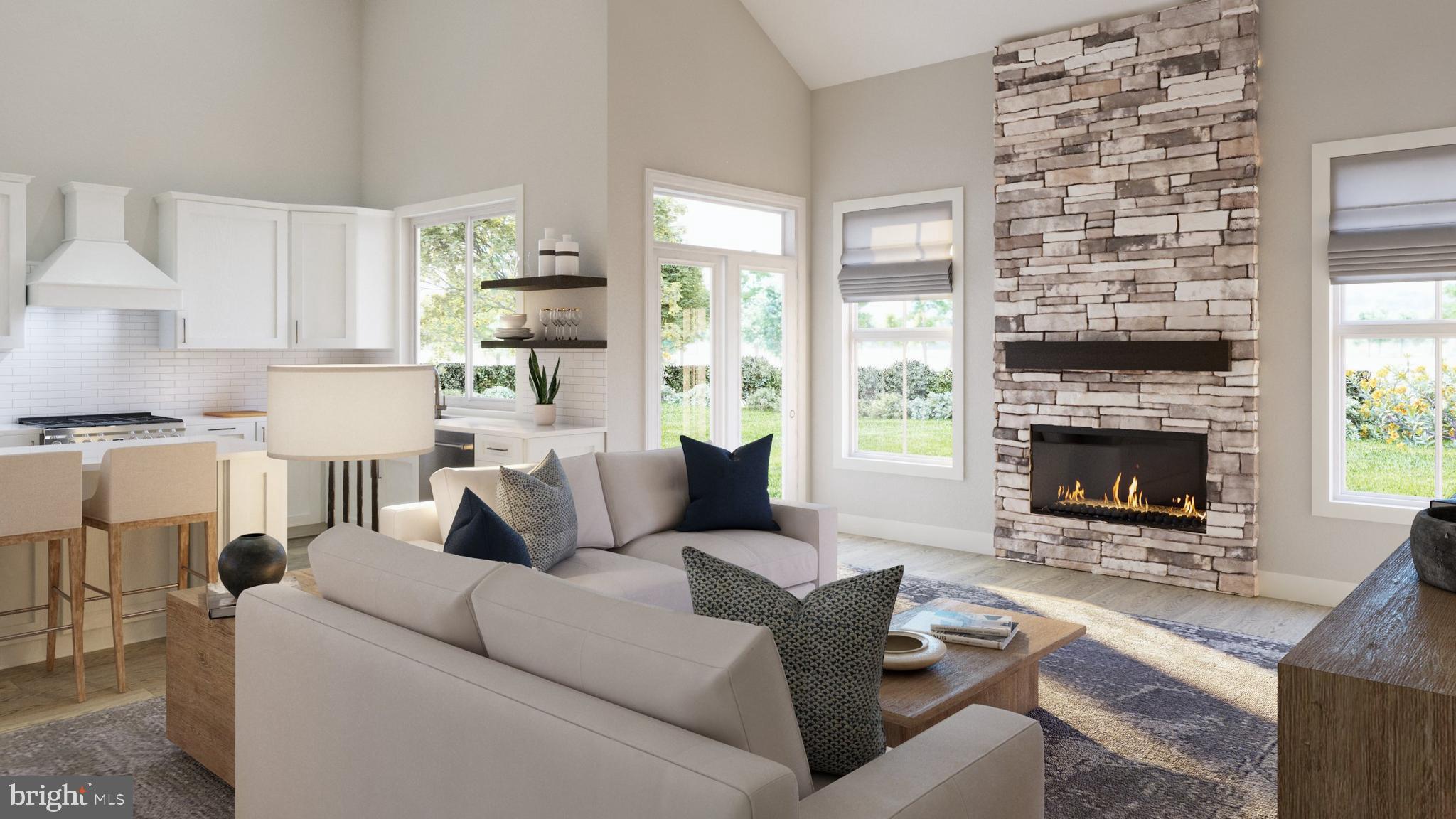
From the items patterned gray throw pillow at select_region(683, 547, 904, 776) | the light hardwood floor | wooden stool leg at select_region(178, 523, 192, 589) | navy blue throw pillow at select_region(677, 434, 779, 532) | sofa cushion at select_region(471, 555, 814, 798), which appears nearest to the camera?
sofa cushion at select_region(471, 555, 814, 798)

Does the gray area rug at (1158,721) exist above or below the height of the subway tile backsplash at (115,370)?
below

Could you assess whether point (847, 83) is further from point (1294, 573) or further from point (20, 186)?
point (20, 186)

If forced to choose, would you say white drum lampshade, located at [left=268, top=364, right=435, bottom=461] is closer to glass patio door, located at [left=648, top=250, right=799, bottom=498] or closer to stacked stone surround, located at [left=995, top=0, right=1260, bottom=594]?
glass patio door, located at [left=648, top=250, right=799, bottom=498]

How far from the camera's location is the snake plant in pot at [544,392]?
235 inches

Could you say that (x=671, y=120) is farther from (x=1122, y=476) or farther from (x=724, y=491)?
(x=1122, y=476)

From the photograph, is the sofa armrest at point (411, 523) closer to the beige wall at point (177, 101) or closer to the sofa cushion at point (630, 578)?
the sofa cushion at point (630, 578)

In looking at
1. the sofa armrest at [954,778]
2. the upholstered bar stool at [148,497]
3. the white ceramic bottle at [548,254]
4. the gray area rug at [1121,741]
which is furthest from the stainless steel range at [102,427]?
the sofa armrest at [954,778]

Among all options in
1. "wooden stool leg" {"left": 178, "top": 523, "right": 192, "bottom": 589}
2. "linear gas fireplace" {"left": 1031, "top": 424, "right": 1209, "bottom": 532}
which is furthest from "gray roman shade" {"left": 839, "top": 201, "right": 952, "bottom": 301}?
"wooden stool leg" {"left": 178, "top": 523, "right": 192, "bottom": 589}

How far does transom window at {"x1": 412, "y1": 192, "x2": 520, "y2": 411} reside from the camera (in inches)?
264

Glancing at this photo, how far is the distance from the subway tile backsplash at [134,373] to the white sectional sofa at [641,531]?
1543 millimetres

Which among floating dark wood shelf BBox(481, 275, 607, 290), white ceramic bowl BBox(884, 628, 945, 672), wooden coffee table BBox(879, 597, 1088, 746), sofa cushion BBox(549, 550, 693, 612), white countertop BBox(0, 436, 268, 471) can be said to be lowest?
wooden coffee table BBox(879, 597, 1088, 746)

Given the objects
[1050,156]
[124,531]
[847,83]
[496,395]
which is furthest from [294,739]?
[847,83]

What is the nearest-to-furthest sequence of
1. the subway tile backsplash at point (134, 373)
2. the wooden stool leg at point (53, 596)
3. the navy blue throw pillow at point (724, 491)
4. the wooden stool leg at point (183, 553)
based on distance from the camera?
the wooden stool leg at point (53, 596), the wooden stool leg at point (183, 553), the navy blue throw pillow at point (724, 491), the subway tile backsplash at point (134, 373)

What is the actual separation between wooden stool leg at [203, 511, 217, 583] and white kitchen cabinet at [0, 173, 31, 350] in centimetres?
277
